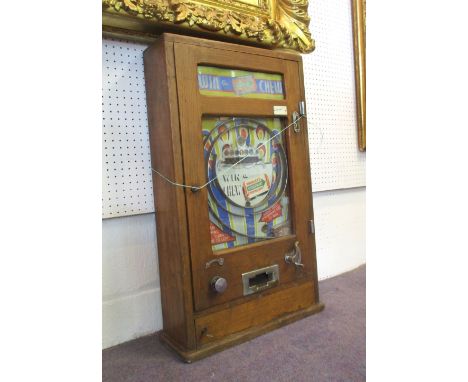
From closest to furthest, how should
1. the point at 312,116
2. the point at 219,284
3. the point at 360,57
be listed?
the point at 219,284 < the point at 312,116 < the point at 360,57

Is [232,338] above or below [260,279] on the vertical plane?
below

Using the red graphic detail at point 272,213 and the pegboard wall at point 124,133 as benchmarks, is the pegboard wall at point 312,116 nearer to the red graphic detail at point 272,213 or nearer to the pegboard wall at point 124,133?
the pegboard wall at point 124,133

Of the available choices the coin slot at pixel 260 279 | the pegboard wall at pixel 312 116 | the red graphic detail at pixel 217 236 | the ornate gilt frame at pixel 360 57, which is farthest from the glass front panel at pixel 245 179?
the ornate gilt frame at pixel 360 57

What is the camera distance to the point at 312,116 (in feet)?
4.72

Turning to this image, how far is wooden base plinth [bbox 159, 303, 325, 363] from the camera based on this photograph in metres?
0.89

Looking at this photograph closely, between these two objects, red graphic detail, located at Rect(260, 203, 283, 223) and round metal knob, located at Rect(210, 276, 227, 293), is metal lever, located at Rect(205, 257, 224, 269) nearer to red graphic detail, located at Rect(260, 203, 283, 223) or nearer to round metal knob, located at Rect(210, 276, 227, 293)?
round metal knob, located at Rect(210, 276, 227, 293)

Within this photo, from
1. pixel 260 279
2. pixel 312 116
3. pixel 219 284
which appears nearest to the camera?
pixel 219 284

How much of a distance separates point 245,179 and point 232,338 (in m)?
0.44

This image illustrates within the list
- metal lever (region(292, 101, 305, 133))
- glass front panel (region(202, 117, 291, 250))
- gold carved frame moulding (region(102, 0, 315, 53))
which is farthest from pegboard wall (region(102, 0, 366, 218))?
metal lever (region(292, 101, 305, 133))

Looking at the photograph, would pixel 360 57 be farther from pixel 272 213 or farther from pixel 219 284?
pixel 219 284

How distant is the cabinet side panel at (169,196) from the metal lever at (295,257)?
0.33m

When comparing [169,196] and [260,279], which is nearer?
[169,196]

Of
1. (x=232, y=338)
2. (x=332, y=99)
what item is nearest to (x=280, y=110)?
(x=332, y=99)
